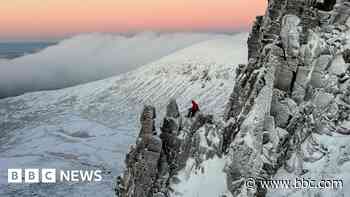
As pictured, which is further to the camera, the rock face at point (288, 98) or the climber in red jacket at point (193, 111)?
the climber in red jacket at point (193, 111)

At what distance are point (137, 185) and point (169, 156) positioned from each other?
4439mm

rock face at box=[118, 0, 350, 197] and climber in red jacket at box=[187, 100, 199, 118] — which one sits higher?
rock face at box=[118, 0, 350, 197]

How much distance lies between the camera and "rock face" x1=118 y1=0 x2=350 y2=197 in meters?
37.4

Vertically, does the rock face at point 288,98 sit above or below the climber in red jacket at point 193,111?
above

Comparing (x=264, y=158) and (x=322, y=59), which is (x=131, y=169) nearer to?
(x=264, y=158)

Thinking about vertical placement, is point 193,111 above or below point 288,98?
below

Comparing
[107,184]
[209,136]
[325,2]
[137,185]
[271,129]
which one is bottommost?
[107,184]

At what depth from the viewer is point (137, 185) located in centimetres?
4972

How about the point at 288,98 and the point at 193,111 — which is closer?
the point at 288,98

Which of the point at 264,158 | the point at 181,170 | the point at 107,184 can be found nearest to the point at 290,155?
the point at 264,158

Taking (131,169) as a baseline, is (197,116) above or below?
above

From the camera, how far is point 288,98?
130 ft

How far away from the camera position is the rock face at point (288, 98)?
37.4 meters

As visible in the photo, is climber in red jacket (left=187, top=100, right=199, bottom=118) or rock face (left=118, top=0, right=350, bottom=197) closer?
rock face (left=118, top=0, right=350, bottom=197)
